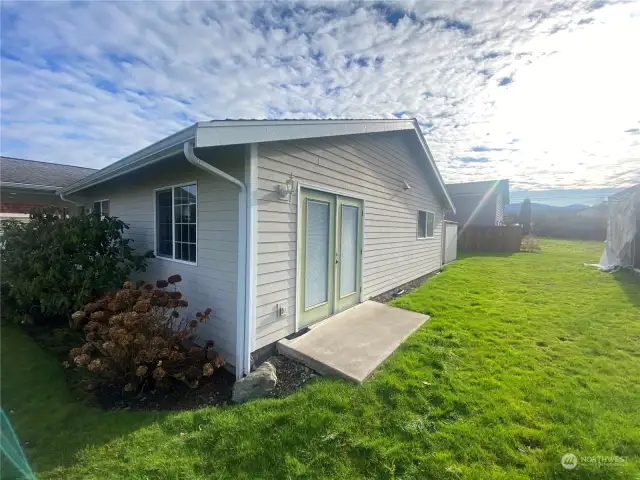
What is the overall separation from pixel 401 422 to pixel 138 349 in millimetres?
2970

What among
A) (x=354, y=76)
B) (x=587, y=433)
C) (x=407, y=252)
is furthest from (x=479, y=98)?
(x=587, y=433)

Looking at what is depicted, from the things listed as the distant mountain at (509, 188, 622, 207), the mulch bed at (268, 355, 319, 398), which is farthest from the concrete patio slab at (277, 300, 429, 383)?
the distant mountain at (509, 188, 622, 207)

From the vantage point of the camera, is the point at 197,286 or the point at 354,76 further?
the point at 354,76

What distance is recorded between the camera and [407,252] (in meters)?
8.38

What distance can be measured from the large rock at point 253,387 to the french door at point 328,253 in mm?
1269

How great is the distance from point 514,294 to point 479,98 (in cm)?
481

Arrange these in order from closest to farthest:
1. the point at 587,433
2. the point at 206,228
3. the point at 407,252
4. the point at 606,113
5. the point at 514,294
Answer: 1. the point at 587,433
2. the point at 206,228
3. the point at 606,113
4. the point at 514,294
5. the point at 407,252

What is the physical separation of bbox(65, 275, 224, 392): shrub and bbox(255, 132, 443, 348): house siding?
2.94ft

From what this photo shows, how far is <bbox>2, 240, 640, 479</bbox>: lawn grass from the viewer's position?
2223 mm

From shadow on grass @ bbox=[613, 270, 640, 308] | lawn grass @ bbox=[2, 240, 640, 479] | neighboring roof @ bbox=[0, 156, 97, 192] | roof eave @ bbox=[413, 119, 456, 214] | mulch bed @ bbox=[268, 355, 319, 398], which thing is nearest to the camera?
lawn grass @ bbox=[2, 240, 640, 479]

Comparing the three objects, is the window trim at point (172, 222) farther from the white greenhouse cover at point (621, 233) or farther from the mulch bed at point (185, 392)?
the white greenhouse cover at point (621, 233)

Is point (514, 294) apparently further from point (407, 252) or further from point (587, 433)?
point (587, 433)

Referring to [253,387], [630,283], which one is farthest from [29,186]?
[630,283]

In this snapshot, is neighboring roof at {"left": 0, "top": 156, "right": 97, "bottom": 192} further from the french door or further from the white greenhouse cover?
the white greenhouse cover
